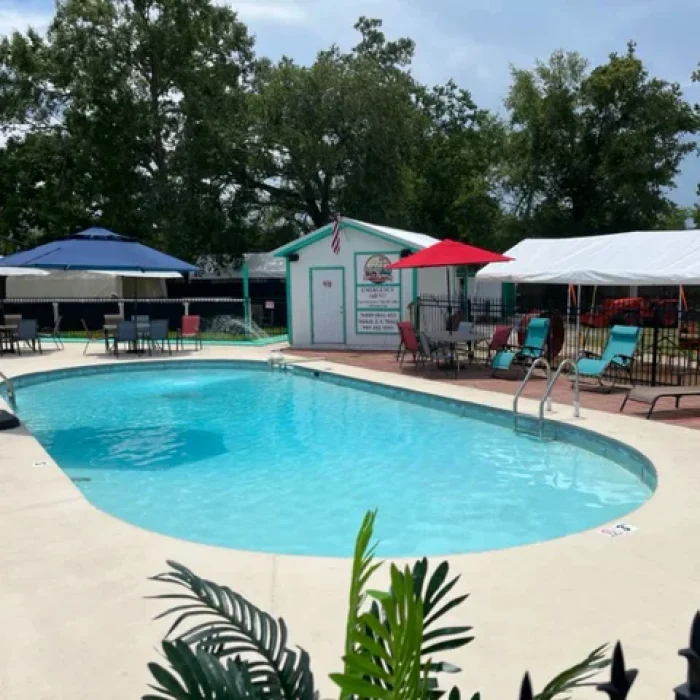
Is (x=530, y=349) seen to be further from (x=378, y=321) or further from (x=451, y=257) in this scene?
(x=378, y=321)

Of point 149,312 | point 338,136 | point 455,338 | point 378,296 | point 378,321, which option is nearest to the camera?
point 455,338

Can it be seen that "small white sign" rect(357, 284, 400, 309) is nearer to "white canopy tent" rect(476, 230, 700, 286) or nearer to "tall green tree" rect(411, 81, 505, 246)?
"white canopy tent" rect(476, 230, 700, 286)

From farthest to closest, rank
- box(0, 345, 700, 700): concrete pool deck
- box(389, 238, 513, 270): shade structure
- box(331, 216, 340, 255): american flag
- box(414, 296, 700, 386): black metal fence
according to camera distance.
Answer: box(331, 216, 340, 255): american flag, box(389, 238, 513, 270): shade structure, box(414, 296, 700, 386): black metal fence, box(0, 345, 700, 700): concrete pool deck

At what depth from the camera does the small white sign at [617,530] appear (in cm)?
475

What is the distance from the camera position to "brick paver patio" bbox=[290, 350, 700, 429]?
9.09 m

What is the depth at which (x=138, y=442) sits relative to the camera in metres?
9.54

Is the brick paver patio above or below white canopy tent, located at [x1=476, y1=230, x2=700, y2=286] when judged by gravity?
below

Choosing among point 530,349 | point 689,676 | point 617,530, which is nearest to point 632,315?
point 530,349

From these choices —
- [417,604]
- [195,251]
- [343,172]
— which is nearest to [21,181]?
[195,251]

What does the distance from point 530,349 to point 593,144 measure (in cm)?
2367

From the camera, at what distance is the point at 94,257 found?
11.3 meters

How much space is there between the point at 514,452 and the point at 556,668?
562 cm

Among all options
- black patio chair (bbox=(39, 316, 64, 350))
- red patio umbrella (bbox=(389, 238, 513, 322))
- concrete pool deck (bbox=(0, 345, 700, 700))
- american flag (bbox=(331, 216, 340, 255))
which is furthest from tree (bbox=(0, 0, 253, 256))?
concrete pool deck (bbox=(0, 345, 700, 700))

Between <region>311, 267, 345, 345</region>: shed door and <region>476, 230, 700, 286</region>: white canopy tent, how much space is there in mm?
4141
